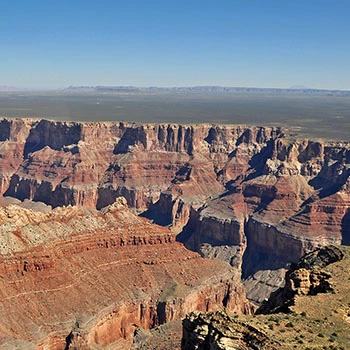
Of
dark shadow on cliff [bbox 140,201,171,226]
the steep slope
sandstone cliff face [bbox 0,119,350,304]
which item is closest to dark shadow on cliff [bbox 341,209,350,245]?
sandstone cliff face [bbox 0,119,350,304]

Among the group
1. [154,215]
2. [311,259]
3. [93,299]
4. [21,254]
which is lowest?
[154,215]

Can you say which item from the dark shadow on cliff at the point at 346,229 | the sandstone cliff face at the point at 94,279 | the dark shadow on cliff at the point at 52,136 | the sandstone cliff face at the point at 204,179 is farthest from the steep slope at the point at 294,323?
the dark shadow on cliff at the point at 52,136

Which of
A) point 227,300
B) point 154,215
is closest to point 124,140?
point 154,215

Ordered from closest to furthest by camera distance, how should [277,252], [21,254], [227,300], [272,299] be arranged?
1. [272,299]
2. [21,254]
3. [227,300]
4. [277,252]

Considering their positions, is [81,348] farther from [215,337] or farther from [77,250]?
[215,337]

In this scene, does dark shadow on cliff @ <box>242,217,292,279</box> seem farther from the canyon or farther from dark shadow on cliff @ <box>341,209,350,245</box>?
dark shadow on cliff @ <box>341,209,350,245</box>
